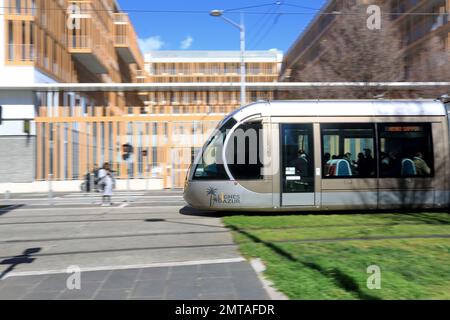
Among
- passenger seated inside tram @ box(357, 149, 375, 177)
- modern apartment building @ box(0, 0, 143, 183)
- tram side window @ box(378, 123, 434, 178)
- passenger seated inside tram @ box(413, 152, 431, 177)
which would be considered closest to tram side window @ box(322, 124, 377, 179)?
passenger seated inside tram @ box(357, 149, 375, 177)

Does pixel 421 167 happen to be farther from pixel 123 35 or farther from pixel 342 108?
pixel 123 35

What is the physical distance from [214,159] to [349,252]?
5172 millimetres

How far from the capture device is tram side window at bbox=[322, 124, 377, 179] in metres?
11.5

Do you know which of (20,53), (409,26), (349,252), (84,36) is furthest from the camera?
(409,26)

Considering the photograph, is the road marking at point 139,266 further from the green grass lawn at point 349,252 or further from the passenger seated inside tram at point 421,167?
the passenger seated inside tram at point 421,167

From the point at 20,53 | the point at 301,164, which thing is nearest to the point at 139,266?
the point at 301,164

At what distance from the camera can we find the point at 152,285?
5590 mm

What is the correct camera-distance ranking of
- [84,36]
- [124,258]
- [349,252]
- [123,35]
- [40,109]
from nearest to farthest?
1. [349,252]
2. [124,258]
3. [40,109]
4. [84,36]
5. [123,35]

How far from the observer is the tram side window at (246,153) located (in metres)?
11.3

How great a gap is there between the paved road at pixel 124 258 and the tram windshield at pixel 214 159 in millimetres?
1130

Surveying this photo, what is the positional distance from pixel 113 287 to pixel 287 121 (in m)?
7.06

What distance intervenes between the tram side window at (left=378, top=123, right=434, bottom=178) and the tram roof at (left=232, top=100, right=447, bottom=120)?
383mm

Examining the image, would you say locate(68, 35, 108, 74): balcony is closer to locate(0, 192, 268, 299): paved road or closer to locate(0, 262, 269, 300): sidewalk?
locate(0, 192, 268, 299): paved road
